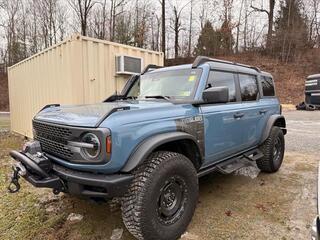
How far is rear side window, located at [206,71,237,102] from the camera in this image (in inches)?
150

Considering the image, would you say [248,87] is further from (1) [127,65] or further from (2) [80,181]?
(2) [80,181]

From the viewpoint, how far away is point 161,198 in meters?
2.87

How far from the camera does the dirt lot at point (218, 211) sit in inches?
124

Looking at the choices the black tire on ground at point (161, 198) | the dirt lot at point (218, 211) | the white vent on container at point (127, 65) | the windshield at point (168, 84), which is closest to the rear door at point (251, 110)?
the dirt lot at point (218, 211)

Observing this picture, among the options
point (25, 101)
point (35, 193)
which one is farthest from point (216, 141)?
point (25, 101)

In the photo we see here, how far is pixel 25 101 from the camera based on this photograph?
9.13 meters

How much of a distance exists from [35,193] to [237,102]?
10.7 ft

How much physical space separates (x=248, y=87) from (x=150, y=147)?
8.70 feet

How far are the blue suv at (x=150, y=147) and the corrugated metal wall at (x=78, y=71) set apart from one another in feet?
7.42

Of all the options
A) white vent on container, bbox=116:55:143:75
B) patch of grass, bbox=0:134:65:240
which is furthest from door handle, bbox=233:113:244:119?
white vent on container, bbox=116:55:143:75

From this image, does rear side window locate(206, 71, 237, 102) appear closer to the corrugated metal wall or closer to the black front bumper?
the black front bumper

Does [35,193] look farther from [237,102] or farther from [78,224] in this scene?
[237,102]

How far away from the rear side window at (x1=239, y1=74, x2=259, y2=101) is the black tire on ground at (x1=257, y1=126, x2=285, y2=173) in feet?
2.53

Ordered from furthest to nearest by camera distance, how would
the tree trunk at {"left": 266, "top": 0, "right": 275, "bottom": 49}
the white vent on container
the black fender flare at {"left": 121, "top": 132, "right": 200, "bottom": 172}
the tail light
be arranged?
the tree trunk at {"left": 266, "top": 0, "right": 275, "bottom": 49} → the white vent on container → the black fender flare at {"left": 121, "top": 132, "right": 200, "bottom": 172} → the tail light
